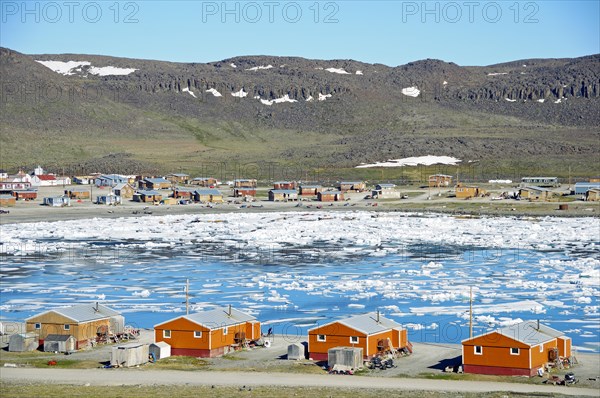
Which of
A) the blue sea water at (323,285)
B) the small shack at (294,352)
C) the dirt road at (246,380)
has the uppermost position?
the blue sea water at (323,285)

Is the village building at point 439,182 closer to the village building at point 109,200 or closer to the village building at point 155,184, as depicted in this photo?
the village building at point 155,184

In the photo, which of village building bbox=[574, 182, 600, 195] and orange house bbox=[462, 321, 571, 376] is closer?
orange house bbox=[462, 321, 571, 376]

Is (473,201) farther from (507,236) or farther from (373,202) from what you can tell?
(507,236)

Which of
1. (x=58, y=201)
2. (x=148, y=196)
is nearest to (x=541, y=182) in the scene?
(x=148, y=196)

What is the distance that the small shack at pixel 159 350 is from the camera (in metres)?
39.5

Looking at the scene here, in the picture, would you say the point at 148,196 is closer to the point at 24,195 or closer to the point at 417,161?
the point at 24,195

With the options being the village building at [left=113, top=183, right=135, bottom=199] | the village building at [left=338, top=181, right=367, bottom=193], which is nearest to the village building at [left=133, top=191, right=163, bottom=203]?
the village building at [left=113, top=183, right=135, bottom=199]

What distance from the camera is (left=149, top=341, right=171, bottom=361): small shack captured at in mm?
39469

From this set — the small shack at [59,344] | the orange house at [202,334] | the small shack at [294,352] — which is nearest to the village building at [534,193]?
the orange house at [202,334]

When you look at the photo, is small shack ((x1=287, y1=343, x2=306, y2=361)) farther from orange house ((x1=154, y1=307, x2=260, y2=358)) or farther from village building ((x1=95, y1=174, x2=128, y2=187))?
village building ((x1=95, y1=174, x2=128, y2=187))

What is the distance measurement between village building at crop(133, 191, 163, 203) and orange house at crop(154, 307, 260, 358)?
82396mm

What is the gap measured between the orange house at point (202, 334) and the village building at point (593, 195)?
265 ft

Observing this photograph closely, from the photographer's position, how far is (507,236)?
8369cm

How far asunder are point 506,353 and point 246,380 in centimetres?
918
